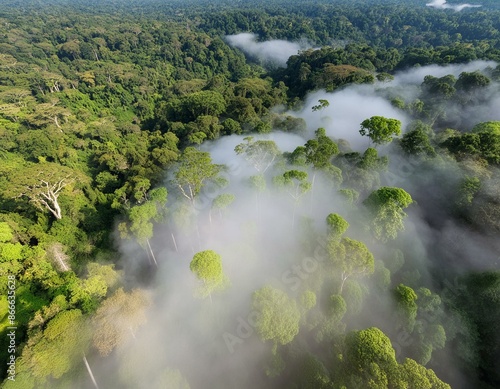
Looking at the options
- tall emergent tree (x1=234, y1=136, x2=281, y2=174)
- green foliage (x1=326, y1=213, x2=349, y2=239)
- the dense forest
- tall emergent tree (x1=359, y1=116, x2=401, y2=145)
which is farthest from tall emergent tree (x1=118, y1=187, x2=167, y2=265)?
tall emergent tree (x1=359, y1=116, x2=401, y2=145)

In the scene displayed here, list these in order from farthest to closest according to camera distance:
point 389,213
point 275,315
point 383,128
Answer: point 383,128 < point 389,213 < point 275,315

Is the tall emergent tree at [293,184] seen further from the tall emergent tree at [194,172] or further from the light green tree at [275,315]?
the light green tree at [275,315]

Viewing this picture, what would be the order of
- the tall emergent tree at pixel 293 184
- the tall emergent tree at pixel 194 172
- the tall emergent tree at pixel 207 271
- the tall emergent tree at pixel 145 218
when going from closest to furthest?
the tall emergent tree at pixel 207 271, the tall emergent tree at pixel 145 218, the tall emergent tree at pixel 293 184, the tall emergent tree at pixel 194 172

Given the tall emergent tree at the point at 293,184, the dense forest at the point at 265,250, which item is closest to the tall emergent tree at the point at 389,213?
the dense forest at the point at 265,250

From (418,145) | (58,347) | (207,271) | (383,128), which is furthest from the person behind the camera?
(418,145)

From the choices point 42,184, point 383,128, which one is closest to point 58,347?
point 42,184

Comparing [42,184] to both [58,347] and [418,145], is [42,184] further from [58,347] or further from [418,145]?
[418,145]

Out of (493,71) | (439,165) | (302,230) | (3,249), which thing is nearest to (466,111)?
(493,71)

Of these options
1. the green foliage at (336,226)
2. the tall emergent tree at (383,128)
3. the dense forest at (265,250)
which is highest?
the tall emergent tree at (383,128)

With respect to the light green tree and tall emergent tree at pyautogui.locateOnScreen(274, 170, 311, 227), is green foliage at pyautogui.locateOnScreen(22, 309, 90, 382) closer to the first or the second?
the light green tree
